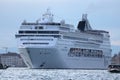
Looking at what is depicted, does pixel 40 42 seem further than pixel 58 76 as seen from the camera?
Yes

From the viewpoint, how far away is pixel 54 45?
146 metres

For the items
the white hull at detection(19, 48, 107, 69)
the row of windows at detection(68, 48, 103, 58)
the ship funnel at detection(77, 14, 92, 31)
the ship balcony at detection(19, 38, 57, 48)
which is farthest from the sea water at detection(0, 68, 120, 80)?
the ship funnel at detection(77, 14, 92, 31)

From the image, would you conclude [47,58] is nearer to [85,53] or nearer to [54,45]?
[54,45]

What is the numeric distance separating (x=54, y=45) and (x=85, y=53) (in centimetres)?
1964

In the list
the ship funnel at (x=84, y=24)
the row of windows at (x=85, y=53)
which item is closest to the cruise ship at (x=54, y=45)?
Result: the row of windows at (x=85, y=53)

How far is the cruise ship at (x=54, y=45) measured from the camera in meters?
146

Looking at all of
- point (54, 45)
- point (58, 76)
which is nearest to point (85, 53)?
point (54, 45)

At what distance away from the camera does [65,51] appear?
5935 inches

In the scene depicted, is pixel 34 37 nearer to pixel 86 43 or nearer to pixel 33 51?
pixel 33 51

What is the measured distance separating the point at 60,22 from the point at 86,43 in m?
14.1

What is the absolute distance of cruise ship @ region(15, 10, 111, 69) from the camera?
145625mm

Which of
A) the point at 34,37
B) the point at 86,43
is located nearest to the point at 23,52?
the point at 34,37

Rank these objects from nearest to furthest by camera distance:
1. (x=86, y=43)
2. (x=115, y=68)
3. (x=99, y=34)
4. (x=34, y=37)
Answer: (x=115, y=68) → (x=34, y=37) → (x=86, y=43) → (x=99, y=34)

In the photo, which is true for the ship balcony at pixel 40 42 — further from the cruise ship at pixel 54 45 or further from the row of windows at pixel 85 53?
the row of windows at pixel 85 53
